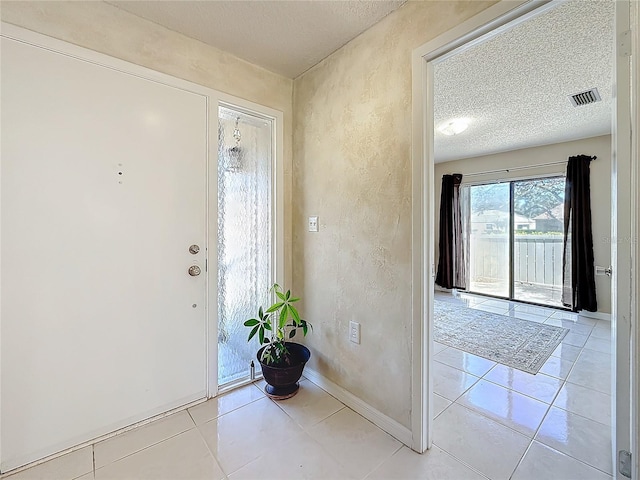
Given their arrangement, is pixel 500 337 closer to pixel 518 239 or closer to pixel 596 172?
pixel 518 239

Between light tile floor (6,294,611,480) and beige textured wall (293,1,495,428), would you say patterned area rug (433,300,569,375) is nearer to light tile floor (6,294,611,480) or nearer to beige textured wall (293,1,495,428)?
light tile floor (6,294,611,480)

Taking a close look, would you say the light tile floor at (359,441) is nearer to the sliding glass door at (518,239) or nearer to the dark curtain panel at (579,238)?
the dark curtain panel at (579,238)

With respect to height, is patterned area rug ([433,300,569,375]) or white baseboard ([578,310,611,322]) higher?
white baseboard ([578,310,611,322])

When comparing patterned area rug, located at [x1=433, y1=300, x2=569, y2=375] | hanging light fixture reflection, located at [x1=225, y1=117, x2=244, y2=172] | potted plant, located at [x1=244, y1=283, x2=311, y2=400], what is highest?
hanging light fixture reflection, located at [x1=225, y1=117, x2=244, y2=172]

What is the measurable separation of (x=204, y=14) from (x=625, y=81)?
196 centimetres

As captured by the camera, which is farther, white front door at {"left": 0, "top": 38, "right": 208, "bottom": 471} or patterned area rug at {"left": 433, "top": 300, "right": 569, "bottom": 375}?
patterned area rug at {"left": 433, "top": 300, "right": 569, "bottom": 375}

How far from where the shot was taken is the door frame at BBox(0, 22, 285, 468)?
4.56 feet

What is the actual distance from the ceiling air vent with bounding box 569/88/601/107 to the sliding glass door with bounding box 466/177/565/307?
169 cm

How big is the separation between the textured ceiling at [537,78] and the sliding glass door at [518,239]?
3.02ft

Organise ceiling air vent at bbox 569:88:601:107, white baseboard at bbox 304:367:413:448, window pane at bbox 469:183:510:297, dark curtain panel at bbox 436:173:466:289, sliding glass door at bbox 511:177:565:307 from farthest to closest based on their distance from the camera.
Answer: dark curtain panel at bbox 436:173:466:289, window pane at bbox 469:183:510:297, sliding glass door at bbox 511:177:565:307, ceiling air vent at bbox 569:88:601:107, white baseboard at bbox 304:367:413:448

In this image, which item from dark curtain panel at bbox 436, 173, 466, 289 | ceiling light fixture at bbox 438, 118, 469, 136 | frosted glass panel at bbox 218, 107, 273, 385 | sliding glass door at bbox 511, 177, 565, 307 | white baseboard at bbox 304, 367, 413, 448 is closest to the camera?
white baseboard at bbox 304, 367, 413, 448

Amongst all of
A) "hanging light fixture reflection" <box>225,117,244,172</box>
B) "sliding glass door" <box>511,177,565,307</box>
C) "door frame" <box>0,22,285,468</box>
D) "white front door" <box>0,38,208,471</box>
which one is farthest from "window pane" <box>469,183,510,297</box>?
"white front door" <box>0,38,208,471</box>

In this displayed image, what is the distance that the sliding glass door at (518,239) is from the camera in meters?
4.11

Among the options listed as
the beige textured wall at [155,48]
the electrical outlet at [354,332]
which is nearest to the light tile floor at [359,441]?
the electrical outlet at [354,332]
